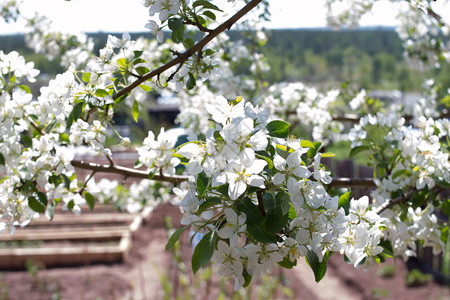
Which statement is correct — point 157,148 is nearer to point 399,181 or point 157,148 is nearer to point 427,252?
point 399,181

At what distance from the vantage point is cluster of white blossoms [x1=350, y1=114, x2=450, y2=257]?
1.20 m

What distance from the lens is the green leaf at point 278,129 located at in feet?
2.57

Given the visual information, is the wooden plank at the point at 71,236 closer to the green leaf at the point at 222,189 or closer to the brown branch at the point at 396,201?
the brown branch at the point at 396,201

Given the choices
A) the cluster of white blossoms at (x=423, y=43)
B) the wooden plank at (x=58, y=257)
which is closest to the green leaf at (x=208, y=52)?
the cluster of white blossoms at (x=423, y=43)

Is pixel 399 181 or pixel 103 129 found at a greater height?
pixel 103 129

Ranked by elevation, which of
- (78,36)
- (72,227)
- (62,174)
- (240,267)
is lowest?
(72,227)

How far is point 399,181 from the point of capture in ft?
4.17

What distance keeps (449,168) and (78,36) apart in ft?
7.40

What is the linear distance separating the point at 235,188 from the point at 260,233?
11 centimetres

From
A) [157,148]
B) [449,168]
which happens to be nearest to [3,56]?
[157,148]

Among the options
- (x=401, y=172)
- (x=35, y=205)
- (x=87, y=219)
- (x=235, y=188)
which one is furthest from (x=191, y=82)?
(x=87, y=219)

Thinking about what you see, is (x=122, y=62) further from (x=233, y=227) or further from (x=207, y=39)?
(x=233, y=227)

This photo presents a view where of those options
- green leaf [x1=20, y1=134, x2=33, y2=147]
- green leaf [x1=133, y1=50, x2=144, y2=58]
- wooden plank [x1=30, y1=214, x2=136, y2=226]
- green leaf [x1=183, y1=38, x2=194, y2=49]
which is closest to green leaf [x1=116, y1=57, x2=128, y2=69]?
green leaf [x1=133, y1=50, x2=144, y2=58]

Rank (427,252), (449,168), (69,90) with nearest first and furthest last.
Result: (69,90), (449,168), (427,252)
